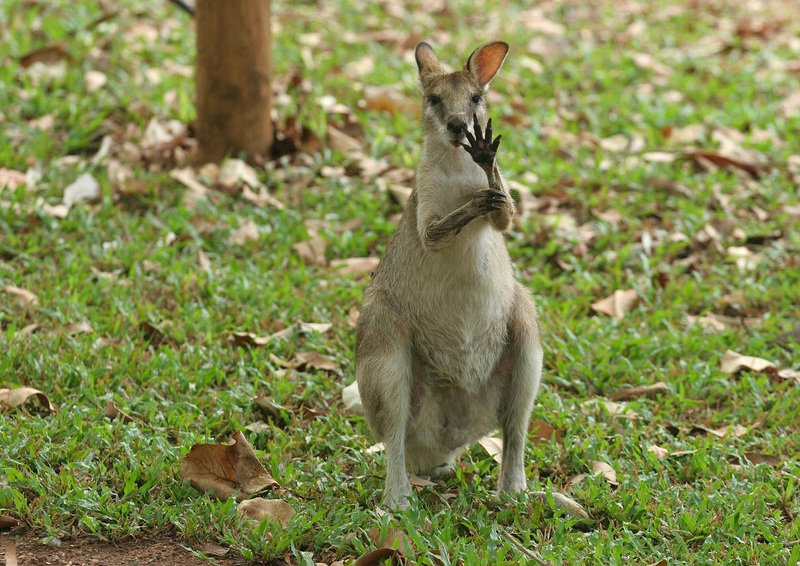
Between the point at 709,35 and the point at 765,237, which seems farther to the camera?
the point at 709,35

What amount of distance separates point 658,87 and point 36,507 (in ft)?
21.2

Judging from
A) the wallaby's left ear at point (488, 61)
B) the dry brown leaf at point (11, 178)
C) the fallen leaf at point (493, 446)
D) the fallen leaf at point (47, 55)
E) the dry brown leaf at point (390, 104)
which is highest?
the wallaby's left ear at point (488, 61)

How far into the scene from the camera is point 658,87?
29.5 feet

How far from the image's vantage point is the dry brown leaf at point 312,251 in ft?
20.8

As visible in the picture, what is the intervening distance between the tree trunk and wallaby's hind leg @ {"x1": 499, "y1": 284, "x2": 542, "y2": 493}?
327 cm

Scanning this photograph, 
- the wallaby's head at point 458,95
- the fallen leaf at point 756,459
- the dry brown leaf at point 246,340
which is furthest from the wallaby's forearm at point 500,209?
the dry brown leaf at point 246,340

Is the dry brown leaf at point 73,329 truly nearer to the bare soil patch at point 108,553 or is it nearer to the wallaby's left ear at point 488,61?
the bare soil patch at point 108,553

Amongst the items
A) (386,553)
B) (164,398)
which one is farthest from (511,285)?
(164,398)

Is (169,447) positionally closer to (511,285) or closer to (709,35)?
(511,285)

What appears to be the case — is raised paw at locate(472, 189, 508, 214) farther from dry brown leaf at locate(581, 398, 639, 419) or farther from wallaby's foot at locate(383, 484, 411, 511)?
dry brown leaf at locate(581, 398, 639, 419)

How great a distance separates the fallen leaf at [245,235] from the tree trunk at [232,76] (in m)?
0.85

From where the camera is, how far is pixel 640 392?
17.1 ft

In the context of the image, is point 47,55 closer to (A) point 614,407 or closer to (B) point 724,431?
(A) point 614,407

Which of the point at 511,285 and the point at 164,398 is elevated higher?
the point at 511,285
